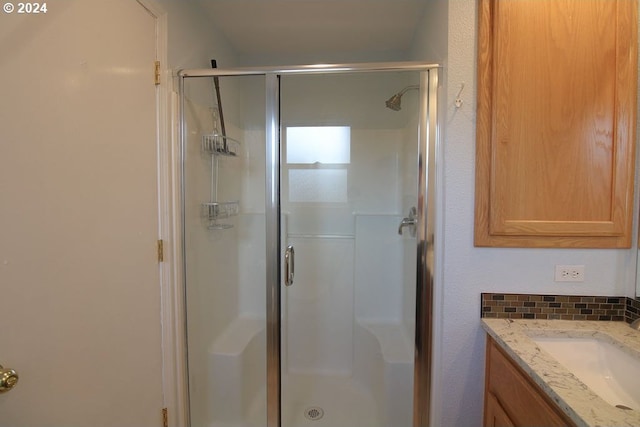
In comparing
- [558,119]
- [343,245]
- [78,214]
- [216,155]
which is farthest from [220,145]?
[558,119]

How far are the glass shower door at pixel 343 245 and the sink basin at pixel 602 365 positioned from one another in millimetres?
739

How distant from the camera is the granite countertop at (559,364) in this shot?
0.64 meters

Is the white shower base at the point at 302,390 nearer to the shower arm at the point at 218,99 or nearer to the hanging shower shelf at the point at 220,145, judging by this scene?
the hanging shower shelf at the point at 220,145

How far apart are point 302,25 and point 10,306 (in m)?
1.95

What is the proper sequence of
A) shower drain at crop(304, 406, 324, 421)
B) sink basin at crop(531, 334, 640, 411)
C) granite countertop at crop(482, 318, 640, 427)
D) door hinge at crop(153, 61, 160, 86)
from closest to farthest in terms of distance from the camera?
granite countertop at crop(482, 318, 640, 427) < sink basin at crop(531, 334, 640, 411) < door hinge at crop(153, 61, 160, 86) < shower drain at crop(304, 406, 324, 421)

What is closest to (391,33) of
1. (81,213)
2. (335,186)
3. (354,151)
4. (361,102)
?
(361,102)

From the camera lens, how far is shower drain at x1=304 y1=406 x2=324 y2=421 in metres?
1.68

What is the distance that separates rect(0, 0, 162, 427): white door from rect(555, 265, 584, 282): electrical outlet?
185 cm

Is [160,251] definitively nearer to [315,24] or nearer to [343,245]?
[343,245]

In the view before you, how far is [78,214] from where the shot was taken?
91 centimetres

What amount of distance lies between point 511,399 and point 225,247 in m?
1.60

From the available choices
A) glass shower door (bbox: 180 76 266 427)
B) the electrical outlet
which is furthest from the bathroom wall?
glass shower door (bbox: 180 76 266 427)

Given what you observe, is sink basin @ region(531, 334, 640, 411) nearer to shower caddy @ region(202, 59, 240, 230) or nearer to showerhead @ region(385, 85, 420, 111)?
showerhead @ region(385, 85, 420, 111)

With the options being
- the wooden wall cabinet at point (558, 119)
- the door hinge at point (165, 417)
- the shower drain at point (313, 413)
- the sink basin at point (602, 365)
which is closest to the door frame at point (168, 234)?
the door hinge at point (165, 417)
